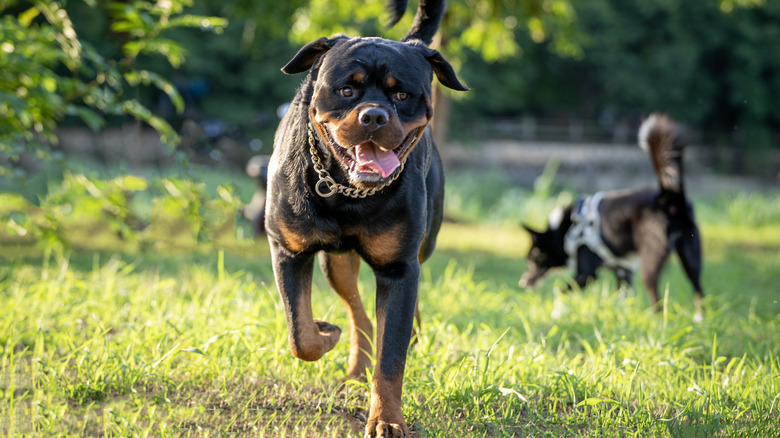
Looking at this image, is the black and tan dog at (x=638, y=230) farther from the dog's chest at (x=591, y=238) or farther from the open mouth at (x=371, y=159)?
the open mouth at (x=371, y=159)

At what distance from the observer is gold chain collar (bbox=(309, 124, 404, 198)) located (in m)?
2.96

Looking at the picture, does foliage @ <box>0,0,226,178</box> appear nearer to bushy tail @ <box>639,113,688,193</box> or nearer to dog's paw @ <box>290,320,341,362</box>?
dog's paw @ <box>290,320,341,362</box>

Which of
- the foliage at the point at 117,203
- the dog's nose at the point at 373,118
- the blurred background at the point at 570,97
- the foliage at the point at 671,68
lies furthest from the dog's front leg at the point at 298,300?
the foliage at the point at 671,68

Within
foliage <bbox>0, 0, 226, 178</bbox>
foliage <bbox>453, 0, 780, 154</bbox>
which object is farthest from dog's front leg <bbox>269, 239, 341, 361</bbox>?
foliage <bbox>453, 0, 780, 154</bbox>

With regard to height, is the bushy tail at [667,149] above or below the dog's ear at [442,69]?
below

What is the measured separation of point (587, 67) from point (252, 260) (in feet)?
109

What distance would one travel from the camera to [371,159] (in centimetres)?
286

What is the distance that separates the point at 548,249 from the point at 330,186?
493 centimetres

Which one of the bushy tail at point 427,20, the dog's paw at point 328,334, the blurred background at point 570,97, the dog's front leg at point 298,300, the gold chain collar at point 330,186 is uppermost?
the bushy tail at point 427,20

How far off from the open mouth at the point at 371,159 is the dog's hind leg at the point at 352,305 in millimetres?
812

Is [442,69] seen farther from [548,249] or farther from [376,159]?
[548,249]

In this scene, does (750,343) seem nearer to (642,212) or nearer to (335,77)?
(642,212)

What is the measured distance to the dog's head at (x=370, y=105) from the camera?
2.77 m

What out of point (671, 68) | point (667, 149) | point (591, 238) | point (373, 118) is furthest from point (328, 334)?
point (671, 68)
